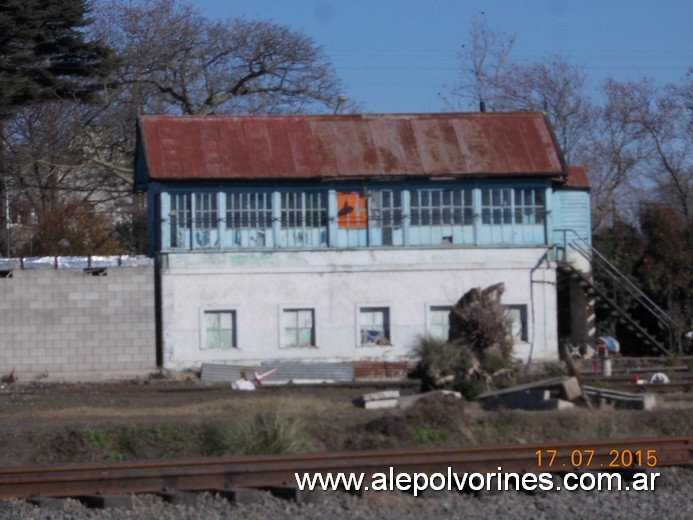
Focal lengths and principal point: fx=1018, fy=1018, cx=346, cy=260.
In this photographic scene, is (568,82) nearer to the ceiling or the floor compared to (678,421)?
nearer to the ceiling

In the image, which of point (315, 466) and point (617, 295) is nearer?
point (315, 466)

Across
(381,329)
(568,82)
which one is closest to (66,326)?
(381,329)

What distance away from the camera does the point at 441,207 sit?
2762cm

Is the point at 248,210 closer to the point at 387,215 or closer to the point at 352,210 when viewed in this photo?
the point at 352,210

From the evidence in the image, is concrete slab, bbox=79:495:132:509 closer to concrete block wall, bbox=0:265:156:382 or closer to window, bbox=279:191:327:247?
concrete block wall, bbox=0:265:156:382

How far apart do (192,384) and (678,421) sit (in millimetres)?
12712

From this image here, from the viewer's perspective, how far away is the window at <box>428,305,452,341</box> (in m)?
27.2

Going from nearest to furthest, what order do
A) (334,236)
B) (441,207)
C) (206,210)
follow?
(206,210)
(334,236)
(441,207)

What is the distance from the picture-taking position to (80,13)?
1268 inches

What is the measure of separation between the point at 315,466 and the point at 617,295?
2197 centimetres

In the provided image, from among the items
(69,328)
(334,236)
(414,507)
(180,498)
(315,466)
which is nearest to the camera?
(180,498)

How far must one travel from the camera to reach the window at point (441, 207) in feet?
90.4

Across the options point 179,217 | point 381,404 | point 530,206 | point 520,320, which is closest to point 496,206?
point 530,206

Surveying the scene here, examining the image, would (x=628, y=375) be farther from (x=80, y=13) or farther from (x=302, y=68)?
(x=302, y=68)
